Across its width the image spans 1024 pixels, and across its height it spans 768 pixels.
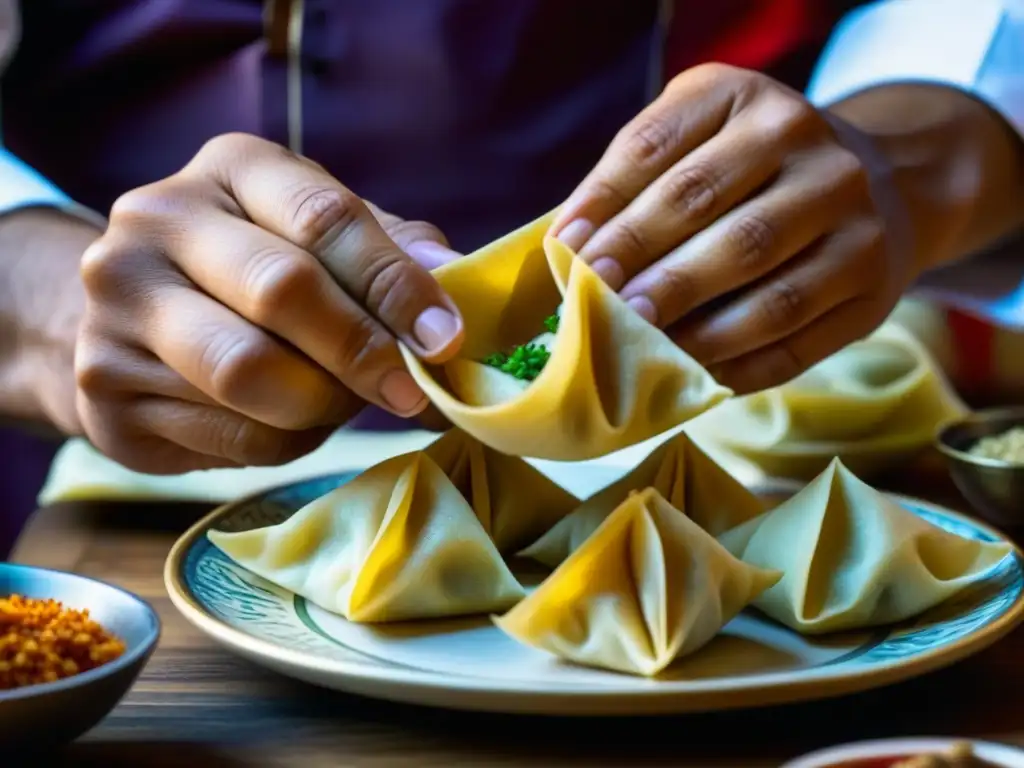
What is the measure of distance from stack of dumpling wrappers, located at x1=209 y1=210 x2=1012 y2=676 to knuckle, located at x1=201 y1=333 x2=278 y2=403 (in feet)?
0.41

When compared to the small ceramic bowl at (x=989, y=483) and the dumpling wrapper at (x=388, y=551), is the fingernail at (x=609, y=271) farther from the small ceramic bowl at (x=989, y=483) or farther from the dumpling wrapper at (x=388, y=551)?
the small ceramic bowl at (x=989, y=483)

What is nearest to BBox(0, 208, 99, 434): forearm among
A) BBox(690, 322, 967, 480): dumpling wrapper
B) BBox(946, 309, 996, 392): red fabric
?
BBox(690, 322, 967, 480): dumpling wrapper

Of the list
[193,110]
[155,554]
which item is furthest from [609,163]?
[193,110]

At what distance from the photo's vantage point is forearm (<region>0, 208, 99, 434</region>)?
4.76 feet

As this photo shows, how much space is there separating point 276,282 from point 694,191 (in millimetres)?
386

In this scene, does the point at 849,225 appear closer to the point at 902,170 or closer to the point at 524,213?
the point at 902,170

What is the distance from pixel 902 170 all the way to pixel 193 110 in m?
1.00

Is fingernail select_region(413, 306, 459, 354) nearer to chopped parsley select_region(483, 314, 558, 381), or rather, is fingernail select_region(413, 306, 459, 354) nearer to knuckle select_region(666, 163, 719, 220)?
chopped parsley select_region(483, 314, 558, 381)

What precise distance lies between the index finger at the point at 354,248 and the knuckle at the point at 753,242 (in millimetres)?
278

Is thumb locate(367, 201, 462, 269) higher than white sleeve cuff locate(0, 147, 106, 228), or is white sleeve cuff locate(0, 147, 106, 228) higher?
thumb locate(367, 201, 462, 269)

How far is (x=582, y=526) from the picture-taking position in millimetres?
1103

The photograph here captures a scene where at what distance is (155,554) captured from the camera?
127 centimetres

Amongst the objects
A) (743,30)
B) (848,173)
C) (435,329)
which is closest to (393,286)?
(435,329)

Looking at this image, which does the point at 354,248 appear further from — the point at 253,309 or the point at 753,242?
the point at 753,242
